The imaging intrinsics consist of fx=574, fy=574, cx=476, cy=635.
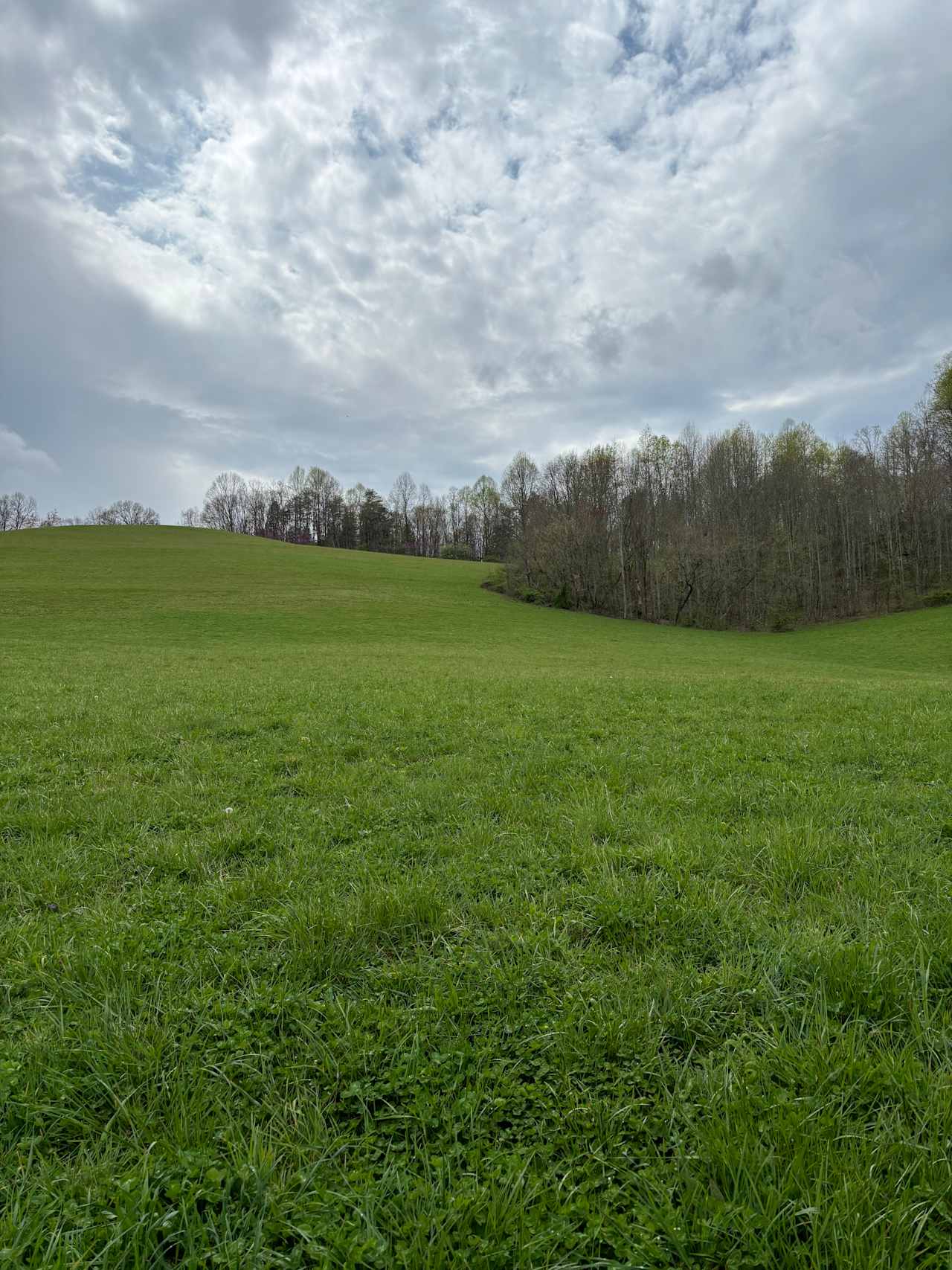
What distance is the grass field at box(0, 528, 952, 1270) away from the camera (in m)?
1.78

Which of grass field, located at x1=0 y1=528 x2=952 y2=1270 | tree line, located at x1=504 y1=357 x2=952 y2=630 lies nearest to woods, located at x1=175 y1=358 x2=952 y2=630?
tree line, located at x1=504 y1=357 x2=952 y2=630

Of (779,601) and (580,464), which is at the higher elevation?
(580,464)

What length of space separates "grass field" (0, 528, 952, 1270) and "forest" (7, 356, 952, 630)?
51537mm

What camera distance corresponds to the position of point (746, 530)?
5909 centimetres

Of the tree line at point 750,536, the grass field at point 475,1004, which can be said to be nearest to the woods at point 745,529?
the tree line at point 750,536

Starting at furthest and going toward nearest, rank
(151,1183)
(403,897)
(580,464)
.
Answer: (580,464)
(403,897)
(151,1183)

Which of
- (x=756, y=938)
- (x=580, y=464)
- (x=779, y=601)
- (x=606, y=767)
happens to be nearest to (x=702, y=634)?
(x=779, y=601)

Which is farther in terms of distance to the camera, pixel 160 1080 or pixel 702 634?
pixel 702 634

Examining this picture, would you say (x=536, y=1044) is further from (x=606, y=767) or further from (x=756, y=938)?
(x=606, y=767)

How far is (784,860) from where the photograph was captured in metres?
3.91

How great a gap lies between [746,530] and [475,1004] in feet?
210

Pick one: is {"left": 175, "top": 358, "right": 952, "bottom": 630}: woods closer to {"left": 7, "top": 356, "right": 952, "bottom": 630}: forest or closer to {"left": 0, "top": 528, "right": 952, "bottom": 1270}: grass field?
{"left": 7, "top": 356, "right": 952, "bottom": 630}: forest

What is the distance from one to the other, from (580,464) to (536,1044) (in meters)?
66.4

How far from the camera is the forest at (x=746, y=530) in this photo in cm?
5616
